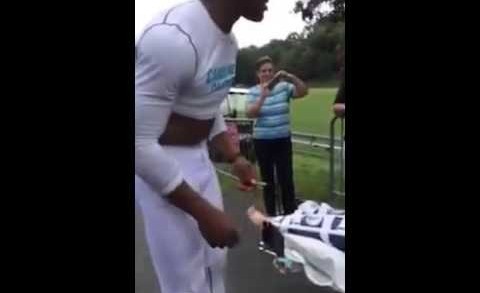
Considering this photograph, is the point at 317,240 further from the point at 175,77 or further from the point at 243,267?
the point at 175,77

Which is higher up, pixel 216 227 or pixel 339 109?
pixel 339 109

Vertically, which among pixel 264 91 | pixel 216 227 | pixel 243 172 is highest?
pixel 264 91

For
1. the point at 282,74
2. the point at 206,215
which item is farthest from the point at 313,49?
the point at 206,215

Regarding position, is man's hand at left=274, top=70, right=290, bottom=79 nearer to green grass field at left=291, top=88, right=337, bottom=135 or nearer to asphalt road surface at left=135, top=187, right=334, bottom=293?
green grass field at left=291, top=88, right=337, bottom=135

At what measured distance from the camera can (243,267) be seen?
2.66m

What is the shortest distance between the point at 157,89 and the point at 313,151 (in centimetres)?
52

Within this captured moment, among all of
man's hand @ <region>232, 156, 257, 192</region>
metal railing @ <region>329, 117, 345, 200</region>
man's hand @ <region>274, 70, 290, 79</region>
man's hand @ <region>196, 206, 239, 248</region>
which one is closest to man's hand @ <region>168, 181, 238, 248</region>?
man's hand @ <region>196, 206, 239, 248</region>

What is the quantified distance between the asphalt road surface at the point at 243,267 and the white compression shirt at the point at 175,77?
0.18 metres

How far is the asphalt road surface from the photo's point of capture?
2.64 metres
